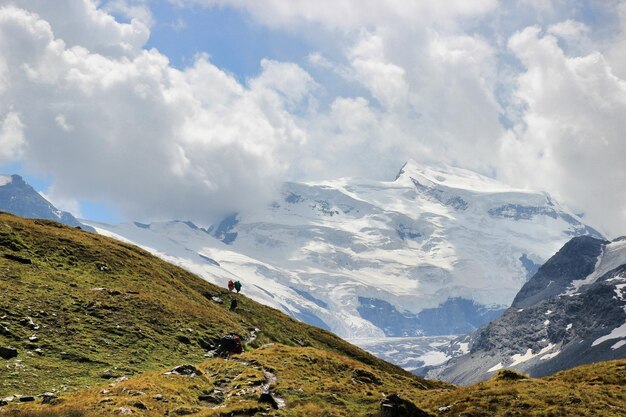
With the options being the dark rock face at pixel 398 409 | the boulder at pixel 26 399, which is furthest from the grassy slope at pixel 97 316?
the dark rock face at pixel 398 409

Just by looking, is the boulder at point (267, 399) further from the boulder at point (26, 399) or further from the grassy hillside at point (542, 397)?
the boulder at point (26, 399)

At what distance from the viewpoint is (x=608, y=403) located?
36719 mm

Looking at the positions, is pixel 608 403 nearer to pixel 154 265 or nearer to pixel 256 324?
pixel 256 324

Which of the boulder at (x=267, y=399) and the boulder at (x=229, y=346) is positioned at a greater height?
the boulder at (x=229, y=346)

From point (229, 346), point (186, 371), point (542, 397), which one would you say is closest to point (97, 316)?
point (229, 346)

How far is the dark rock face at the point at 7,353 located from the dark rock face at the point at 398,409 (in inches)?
914

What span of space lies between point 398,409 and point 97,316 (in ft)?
96.4

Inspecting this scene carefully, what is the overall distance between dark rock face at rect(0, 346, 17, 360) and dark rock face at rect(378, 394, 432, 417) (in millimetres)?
23211

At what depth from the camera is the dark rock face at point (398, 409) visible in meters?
35.2

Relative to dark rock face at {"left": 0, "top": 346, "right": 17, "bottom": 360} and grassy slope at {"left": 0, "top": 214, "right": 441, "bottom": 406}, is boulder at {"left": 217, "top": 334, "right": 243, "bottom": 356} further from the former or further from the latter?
dark rock face at {"left": 0, "top": 346, "right": 17, "bottom": 360}

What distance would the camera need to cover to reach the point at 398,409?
116ft

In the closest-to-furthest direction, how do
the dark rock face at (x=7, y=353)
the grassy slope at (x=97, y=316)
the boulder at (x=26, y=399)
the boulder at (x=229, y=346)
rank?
1. the boulder at (x=26, y=399)
2. the dark rock face at (x=7, y=353)
3. the grassy slope at (x=97, y=316)
4. the boulder at (x=229, y=346)

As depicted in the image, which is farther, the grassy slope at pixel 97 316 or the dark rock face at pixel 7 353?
the grassy slope at pixel 97 316

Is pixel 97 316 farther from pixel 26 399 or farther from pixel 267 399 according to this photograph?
pixel 267 399
